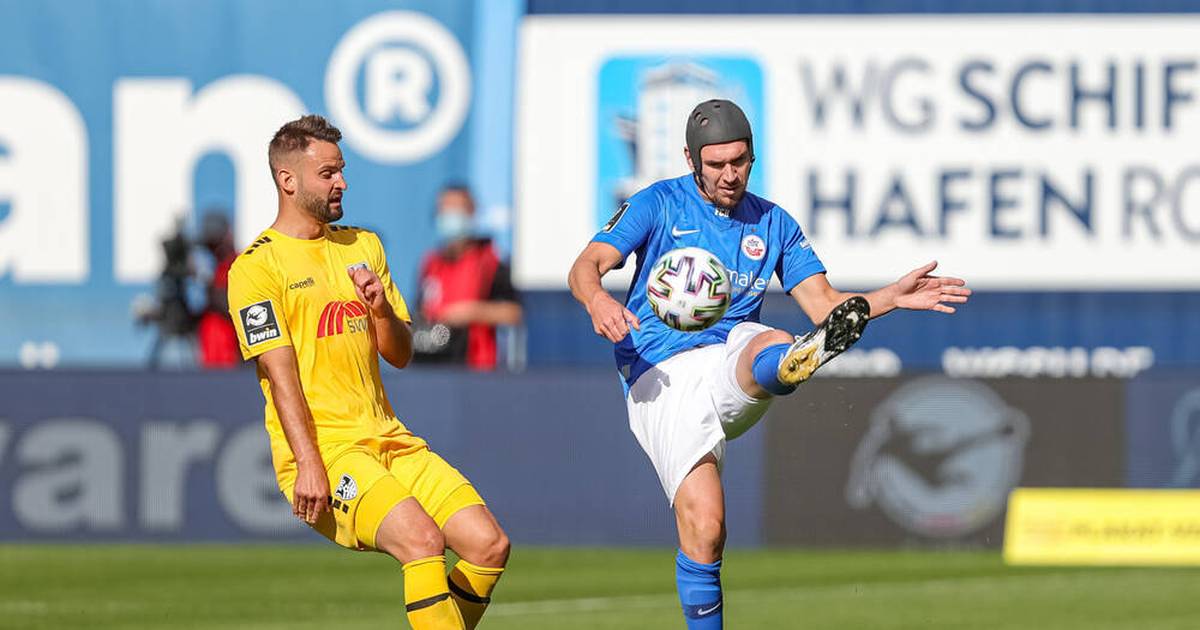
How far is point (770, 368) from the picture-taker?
805cm

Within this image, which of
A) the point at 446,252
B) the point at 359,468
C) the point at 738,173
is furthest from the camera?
the point at 446,252

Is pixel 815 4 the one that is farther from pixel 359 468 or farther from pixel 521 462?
pixel 359 468

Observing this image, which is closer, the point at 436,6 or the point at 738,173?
the point at 738,173

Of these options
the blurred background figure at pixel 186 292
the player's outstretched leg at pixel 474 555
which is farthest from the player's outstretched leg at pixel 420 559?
the blurred background figure at pixel 186 292

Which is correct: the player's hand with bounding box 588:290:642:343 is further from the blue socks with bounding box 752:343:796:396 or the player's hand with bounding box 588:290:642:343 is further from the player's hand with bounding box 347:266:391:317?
the player's hand with bounding box 347:266:391:317

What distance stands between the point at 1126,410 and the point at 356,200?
8.30m

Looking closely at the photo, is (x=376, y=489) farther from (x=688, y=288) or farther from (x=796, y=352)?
(x=796, y=352)

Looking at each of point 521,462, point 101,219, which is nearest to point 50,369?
point 521,462

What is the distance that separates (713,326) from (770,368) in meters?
0.66

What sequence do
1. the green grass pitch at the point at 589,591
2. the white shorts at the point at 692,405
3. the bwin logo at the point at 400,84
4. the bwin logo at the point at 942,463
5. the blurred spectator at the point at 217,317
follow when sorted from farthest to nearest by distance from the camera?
the bwin logo at the point at 400,84 → the blurred spectator at the point at 217,317 → the bwin logo at the point at 942,463 → the green grass pitch at the point at 589,591 → the white shorts at the point at 692,405

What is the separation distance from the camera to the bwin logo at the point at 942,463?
1426cm

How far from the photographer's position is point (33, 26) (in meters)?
20.0

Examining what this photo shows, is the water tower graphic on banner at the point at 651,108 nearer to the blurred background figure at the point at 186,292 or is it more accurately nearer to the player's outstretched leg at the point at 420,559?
the blurred background figure at the point at 186,292

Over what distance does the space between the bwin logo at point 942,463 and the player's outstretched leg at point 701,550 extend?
607cm
